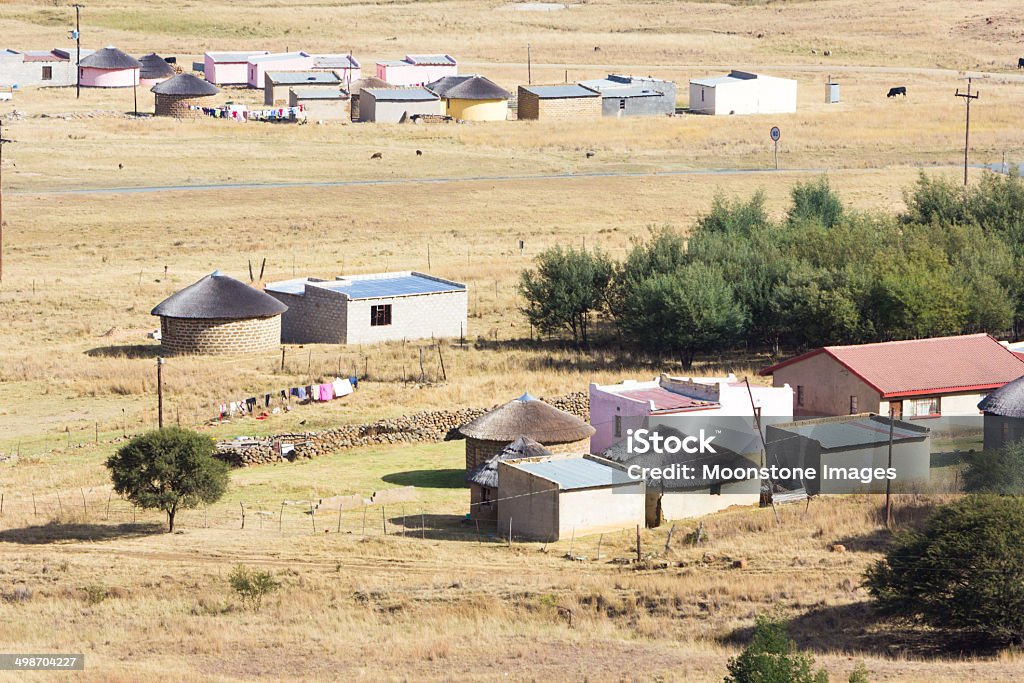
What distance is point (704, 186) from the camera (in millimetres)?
94188

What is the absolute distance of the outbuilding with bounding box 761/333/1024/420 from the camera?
144 ft

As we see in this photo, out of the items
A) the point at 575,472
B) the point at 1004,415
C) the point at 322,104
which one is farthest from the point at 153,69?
the point at 1004,415

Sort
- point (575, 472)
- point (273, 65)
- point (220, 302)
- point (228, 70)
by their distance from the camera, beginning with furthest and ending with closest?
1. point (228, 70)
2. point (273, 65)
3. point (220, 302)
4. point (575, 472)

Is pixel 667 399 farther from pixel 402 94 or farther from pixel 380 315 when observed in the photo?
pixel 402 94

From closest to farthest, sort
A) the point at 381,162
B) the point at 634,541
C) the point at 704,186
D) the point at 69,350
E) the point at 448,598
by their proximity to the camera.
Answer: the point at 448,598 → the point at 634,541 → the point at 69,350 → the point at 704,186 → the point at 381,162

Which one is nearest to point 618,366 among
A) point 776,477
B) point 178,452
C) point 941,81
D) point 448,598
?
point 776,477

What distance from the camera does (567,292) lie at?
2311 inches

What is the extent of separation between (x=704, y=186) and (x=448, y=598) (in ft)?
216

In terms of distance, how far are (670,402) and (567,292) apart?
1659cm

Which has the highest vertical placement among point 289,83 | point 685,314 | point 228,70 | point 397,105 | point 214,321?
point 228,70

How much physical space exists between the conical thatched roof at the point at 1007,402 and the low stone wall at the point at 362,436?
1104 centimetres

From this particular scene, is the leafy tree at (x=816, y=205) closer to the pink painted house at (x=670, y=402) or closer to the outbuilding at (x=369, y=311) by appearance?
the outbuilding at (x=369, y=311)

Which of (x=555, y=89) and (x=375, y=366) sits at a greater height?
(x=555, y=89)

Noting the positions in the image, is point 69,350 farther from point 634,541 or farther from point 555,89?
point 555,89
